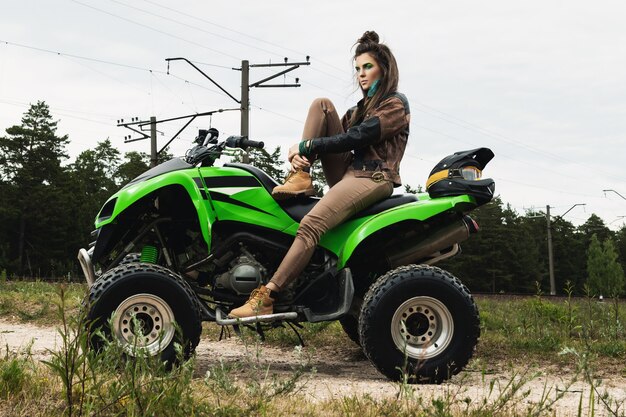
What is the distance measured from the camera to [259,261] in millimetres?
5176

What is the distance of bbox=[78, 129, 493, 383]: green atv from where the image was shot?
179 inches

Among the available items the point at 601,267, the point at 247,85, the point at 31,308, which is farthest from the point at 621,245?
the point at 31,308

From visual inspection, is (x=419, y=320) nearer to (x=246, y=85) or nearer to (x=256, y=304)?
(x=256, y=304)

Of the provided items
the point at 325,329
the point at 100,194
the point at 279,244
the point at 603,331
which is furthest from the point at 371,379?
→ the point at 100,194

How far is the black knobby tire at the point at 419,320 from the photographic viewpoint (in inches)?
186

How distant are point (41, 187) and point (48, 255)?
4852mm

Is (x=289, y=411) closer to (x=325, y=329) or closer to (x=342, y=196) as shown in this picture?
(x=342, y=196)

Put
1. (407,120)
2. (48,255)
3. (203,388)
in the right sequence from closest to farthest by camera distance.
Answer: (203,388) → (407,120) → (48,255)

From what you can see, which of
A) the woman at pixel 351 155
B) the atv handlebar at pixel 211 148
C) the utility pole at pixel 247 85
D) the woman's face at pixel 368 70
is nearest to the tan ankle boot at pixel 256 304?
the woman at pixel 351 155

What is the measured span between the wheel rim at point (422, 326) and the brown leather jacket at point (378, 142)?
0.93 m

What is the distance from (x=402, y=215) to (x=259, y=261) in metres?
1.06

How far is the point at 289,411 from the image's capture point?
3146mm

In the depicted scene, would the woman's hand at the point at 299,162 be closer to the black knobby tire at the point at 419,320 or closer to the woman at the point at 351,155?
the woman at the point at 351,155

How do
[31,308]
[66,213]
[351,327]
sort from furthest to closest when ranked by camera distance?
1. [66,213]
2. [31,308]
3. [351,327]
